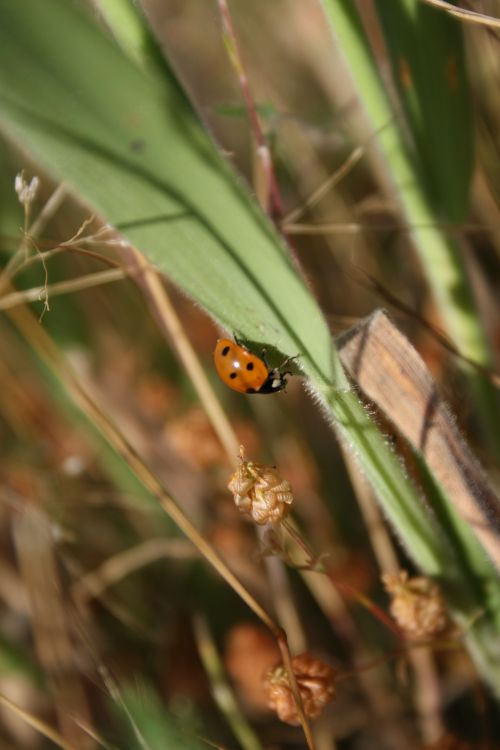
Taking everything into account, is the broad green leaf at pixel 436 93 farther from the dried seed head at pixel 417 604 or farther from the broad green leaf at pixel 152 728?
the broad green leaf at pixel 152 728

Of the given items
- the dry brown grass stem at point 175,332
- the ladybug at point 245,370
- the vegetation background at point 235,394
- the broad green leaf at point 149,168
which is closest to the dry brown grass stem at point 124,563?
the vegetation background at point 235,394

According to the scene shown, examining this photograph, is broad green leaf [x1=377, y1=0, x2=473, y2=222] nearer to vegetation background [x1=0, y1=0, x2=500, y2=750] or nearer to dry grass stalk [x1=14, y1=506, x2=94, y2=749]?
vegetation background [x1=0, y1=0, x2=500, y2=750]

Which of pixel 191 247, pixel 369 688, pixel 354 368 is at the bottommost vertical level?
pixel 369 688

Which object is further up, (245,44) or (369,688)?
(245,44)

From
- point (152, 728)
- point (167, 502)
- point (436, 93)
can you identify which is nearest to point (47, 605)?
point (167, 502)

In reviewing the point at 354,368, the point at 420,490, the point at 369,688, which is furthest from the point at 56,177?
the point at 369,688

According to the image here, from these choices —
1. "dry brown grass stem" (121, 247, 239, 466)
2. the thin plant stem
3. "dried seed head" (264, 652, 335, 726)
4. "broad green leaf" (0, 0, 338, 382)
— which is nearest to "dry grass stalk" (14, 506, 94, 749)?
the thin plant stem

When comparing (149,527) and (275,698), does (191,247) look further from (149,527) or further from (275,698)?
(149,527)
